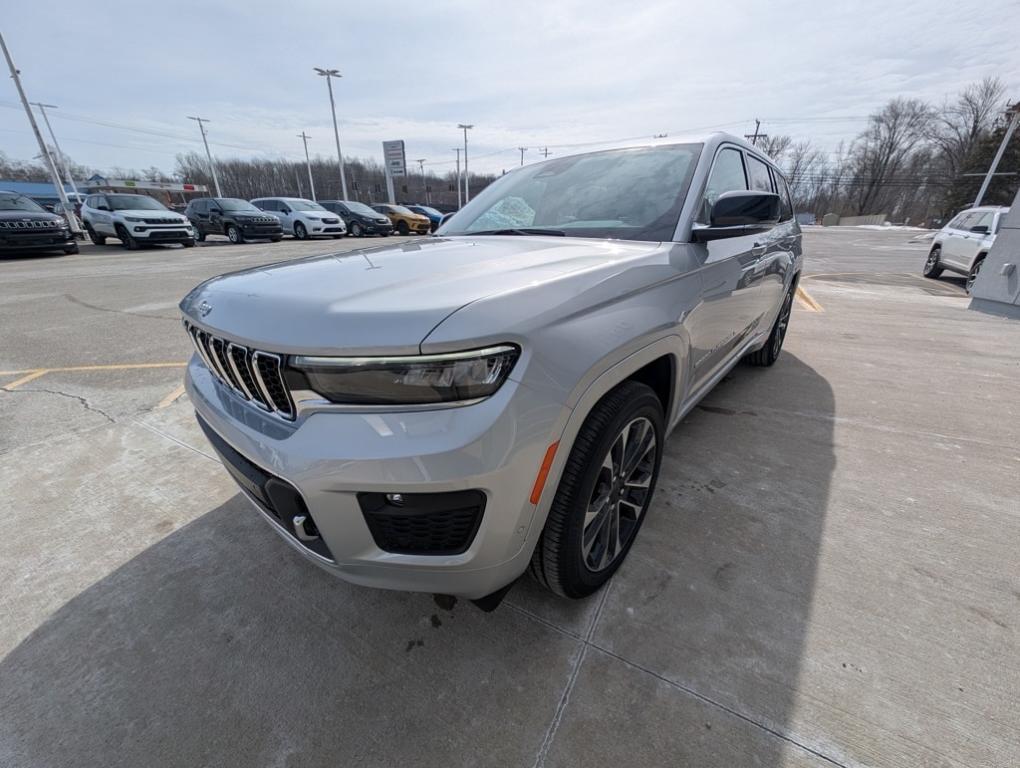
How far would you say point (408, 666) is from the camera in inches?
61.7

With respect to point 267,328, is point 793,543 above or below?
below

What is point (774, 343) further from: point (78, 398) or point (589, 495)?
point (78, 398)

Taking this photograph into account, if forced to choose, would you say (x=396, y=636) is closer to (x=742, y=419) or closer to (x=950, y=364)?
(x=742, y=419)

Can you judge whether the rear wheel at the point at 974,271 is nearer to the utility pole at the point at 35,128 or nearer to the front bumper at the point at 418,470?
the front bumper at the point at 418,470

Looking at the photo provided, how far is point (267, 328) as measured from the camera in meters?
1.30

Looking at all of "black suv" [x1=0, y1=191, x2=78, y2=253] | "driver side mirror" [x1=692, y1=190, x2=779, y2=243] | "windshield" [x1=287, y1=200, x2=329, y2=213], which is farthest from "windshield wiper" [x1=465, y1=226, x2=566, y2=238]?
"windshield" [x1=287, y1=200, x2=329, y2=213]

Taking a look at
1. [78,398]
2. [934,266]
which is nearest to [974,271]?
[934,266]

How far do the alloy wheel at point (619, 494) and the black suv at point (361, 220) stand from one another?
2175 centimetres

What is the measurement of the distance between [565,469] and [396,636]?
Answer: 90 centimetres

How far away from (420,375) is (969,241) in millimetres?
12680

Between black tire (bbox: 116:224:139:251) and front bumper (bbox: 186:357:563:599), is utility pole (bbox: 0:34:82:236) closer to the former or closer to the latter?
black tire (bbox: 116:224:139:251)

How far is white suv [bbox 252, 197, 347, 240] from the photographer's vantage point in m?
19.2

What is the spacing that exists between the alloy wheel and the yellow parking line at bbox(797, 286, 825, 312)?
22.2 feet

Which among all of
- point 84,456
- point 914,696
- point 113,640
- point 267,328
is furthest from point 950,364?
point 84,456
